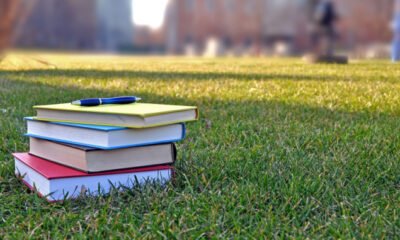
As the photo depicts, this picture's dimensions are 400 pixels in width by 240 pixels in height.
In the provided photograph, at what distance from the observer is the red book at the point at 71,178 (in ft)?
3.34

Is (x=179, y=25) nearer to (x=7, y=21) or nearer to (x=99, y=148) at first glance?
(x=7, y=21)

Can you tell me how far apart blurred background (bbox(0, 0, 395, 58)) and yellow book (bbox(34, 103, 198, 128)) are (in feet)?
0.95

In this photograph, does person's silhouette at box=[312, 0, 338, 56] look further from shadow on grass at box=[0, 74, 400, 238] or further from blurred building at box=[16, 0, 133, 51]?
blurred building at box=[16, 0, 133, 51]

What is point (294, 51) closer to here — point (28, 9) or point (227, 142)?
point (227, 142)

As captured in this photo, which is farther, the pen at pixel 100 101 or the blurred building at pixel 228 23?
the blurred building at pixel 228 23

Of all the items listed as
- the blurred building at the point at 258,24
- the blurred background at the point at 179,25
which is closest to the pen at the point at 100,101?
the blurred background at the point at 179,25

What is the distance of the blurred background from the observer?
4.76 feet

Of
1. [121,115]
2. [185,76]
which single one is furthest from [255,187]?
[185,76]

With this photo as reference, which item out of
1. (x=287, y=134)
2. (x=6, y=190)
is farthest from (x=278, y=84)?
(x=6, y=190)

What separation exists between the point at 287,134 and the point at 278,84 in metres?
1.78

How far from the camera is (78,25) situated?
5.32 feet

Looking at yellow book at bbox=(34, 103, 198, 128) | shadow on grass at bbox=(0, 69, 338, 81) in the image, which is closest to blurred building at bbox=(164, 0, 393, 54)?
shadow on grass at bbox=(0, 69, 338, 81)

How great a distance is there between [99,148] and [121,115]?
0.09 m

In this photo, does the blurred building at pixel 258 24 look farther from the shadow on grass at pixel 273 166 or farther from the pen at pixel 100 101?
the pen at pixel 100 101
